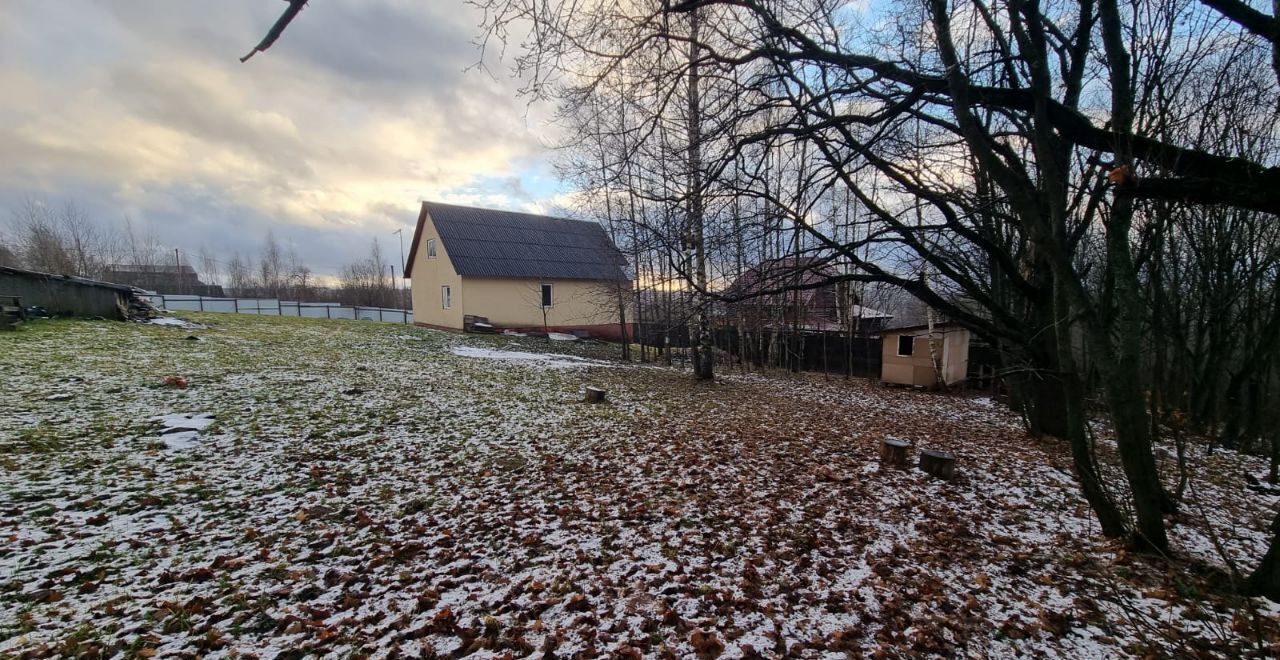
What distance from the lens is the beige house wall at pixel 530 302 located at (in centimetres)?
2223

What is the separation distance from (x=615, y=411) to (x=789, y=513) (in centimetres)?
444

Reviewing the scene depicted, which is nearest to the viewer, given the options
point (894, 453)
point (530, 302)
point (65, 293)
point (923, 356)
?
point (894, 453)

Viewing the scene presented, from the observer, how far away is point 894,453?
231 inches

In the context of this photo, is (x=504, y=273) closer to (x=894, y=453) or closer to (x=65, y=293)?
(x=65, y=293)

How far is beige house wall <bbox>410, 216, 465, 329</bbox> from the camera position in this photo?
22.5 meters

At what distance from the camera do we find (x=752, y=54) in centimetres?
488

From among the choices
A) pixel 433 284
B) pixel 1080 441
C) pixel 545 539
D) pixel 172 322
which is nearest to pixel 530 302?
pixel 433 284

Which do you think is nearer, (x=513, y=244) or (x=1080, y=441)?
(x=1080, y=441)

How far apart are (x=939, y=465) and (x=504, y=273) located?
20.2 meters

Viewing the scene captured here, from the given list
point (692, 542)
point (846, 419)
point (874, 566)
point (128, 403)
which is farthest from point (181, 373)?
point (846, 419)

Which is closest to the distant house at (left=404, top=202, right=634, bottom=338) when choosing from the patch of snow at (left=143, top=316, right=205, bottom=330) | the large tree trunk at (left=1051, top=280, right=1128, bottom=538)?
the patch of snow at (left=143, top=316, right=205, bottom=330)

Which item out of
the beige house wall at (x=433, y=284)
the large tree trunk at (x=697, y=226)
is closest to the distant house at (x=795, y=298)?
the large tree trunk at (x=697, y=226)

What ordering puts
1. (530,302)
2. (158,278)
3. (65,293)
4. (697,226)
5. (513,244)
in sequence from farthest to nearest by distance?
(158,278)
(513,244)
(530,302)
(65,293)
(697,226)

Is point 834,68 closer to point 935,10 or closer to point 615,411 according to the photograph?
point 935,10
